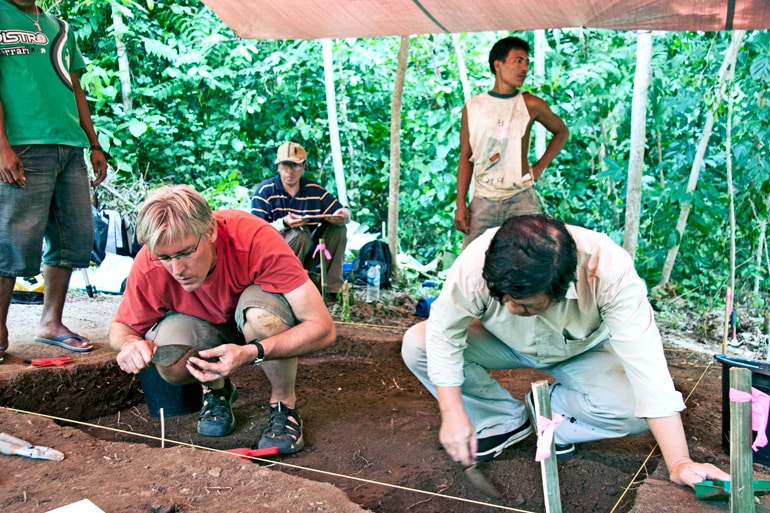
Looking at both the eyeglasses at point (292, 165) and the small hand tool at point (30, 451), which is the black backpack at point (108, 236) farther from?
the small hand tool at point (30, 451)

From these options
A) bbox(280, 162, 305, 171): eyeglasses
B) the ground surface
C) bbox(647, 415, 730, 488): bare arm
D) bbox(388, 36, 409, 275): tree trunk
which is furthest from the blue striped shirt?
bbox(647, 415, 730, 488): bare arm

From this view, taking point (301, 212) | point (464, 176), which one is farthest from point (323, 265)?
point (464, 176)

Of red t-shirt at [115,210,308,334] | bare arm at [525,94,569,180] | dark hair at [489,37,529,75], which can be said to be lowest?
red t-shirt at [115,210,308,334]

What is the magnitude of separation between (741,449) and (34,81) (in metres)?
3.03

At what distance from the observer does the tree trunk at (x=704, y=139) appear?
461 centimetres

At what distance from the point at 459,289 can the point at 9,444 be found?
155cm

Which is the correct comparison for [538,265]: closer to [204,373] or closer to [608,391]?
[608,391]

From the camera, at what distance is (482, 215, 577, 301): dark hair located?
5.43 ft

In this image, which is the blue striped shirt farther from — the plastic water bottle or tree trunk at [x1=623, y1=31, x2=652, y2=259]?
tree trunk at [x1=623, y1=31, x2=652, y2=259]

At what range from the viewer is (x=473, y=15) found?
157 inches

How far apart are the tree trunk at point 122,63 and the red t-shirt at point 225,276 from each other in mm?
5585

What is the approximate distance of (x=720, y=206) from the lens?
5.42 metres

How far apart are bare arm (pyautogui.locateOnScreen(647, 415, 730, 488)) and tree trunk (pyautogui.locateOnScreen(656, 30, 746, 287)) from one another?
3.50 meters

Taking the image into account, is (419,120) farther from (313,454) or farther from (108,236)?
(313,454)
